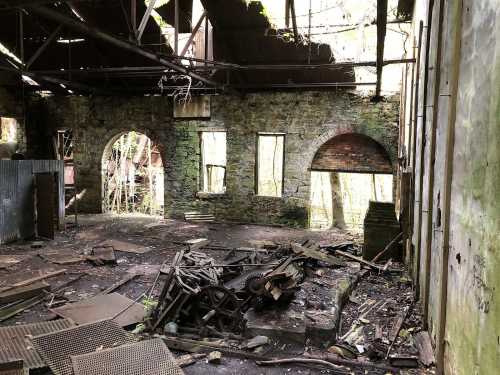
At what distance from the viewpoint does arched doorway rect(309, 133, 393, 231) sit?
11.6 metres

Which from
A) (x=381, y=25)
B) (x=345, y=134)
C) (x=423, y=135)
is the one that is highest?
(x=381, y=25)

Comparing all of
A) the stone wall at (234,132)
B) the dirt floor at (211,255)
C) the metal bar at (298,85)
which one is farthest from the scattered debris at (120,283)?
the metal bar at (298,85)

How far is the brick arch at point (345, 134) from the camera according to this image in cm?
1130

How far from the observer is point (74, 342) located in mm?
4230

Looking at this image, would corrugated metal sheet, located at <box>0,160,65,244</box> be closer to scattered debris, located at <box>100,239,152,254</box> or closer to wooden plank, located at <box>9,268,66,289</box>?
scattered debris, located at <box>100,239,152,254</box>

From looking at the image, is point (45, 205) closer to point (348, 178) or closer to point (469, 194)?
point (469, 194)

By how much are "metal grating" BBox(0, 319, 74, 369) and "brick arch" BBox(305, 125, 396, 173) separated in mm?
8501

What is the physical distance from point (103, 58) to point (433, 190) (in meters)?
10.2

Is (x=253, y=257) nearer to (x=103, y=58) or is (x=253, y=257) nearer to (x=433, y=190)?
(x=433, y=190)

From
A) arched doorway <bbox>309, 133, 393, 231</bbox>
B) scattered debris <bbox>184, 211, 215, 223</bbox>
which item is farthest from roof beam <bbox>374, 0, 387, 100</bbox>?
scattered debris <bbox>184, 211, 215, 223</bbox>

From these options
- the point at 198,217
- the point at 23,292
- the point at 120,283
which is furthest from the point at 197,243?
the point at 23,292

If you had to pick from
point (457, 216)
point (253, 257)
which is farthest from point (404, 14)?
point (457, 216)

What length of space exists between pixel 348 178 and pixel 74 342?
46.7 feet

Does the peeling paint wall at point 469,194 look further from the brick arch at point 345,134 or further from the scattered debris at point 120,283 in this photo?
the brick arch at point 345,134
